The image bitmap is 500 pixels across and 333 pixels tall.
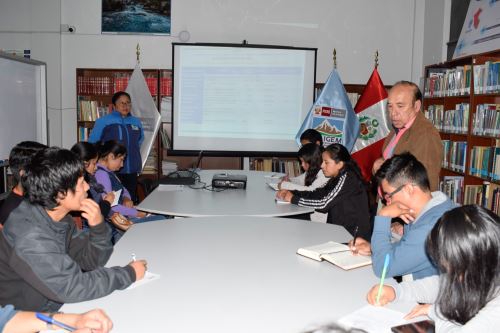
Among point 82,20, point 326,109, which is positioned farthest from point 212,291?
point 82,20

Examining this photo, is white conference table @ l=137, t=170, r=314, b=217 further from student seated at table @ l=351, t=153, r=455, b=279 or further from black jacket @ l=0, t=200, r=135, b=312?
black jacket @ l=0, t=200, r=135, b=312

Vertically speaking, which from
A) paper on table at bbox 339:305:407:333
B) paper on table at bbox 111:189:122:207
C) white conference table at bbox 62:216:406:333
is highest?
paper on table at bbox 339:305:407:333

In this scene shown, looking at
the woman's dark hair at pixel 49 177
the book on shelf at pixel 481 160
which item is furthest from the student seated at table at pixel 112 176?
the book on shelf at pixel 481 160

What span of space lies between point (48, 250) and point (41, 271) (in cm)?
7

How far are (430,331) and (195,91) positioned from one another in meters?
4.98

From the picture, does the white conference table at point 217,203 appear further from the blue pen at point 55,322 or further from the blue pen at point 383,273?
the blue pen at point 55,322

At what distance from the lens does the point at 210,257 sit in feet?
6.42

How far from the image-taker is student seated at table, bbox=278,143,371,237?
3.01 metres

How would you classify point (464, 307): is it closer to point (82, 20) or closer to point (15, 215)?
point (15, 215)

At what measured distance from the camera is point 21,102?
4570 mm

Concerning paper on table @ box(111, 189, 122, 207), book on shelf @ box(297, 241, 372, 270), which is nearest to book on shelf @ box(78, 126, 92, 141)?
paper on table @ box(111, 189, 122, 207)

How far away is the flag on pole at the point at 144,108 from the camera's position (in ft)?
19.3

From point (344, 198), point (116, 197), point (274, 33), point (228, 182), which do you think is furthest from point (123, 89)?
point (344, 198)

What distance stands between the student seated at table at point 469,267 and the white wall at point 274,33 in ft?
17.3
